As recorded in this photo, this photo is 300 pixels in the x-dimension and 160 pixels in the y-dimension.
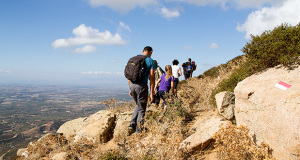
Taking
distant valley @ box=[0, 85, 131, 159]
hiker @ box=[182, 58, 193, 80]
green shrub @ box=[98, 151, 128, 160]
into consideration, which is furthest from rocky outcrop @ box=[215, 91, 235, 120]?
hiker @ box=[182, 58, 193, 80]

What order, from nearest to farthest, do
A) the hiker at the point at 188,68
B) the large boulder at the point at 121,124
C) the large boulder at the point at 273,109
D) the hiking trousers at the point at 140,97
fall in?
the large boulder at the point at 273,109 → the hiking trousers at the point at 140,97 → the large boulder at the point at 121,124 → the hiker at the point at 188,68

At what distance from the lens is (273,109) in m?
3.15

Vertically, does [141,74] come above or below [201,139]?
above

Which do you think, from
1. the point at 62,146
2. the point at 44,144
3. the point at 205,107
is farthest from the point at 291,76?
the point at 44,144

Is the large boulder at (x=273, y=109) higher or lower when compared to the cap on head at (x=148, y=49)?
lower

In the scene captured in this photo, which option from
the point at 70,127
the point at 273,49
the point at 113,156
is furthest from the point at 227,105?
the point at 70,127

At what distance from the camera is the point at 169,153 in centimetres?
336

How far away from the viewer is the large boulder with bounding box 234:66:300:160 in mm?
2836

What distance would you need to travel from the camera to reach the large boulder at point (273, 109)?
2836 mm

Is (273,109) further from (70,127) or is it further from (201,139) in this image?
(70,127)

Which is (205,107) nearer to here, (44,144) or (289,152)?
(289,152)

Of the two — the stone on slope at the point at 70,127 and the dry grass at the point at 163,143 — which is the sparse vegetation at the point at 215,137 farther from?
the stone on slope at the point at 70,127

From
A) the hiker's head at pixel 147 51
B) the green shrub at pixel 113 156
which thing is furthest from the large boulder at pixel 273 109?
the green shrub at pixel 113 156

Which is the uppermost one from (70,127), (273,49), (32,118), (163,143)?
(273,49)
